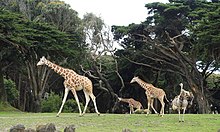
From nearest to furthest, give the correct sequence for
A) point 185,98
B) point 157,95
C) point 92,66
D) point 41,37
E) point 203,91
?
point 185,98 < point 157,95 < point 41,37 < point 203,91 < point 92,66

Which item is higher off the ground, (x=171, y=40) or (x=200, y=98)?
(x=171, y=40)

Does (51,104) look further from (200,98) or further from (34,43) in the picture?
(200,98)

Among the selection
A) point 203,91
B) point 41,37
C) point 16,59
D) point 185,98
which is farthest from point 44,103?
point 185,98

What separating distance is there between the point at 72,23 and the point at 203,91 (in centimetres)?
1261

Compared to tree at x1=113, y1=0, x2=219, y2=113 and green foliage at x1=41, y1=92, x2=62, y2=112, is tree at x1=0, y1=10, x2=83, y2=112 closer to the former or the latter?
green foliage at x1=41, y1=92, x2=62, y2=112

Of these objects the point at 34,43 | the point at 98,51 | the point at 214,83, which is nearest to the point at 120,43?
the point at 98,51

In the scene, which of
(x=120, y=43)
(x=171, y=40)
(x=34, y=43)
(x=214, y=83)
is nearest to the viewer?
(x=34, y=43)

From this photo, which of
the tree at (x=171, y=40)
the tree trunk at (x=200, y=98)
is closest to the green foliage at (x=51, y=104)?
the tree at (x=171, y=40)

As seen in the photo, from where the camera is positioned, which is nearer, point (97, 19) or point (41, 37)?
point (41, 37)

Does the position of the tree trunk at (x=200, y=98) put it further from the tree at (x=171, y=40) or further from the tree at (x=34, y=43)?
the tree at (x=34, y=43)

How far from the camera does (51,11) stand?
35.1 metres

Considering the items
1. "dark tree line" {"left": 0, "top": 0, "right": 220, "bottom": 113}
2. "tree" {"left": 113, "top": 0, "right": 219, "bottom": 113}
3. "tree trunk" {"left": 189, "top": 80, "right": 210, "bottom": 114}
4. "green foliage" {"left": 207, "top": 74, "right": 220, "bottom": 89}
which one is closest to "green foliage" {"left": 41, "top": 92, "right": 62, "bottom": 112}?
"dark tree line" {"left": 0, "top": 0, "right": 220, "bottom": 113}

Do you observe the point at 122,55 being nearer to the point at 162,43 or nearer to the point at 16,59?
the point at 162,43

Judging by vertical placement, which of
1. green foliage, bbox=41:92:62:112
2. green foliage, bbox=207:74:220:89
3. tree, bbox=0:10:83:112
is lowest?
green foliage, bbox=41:92:62:112
